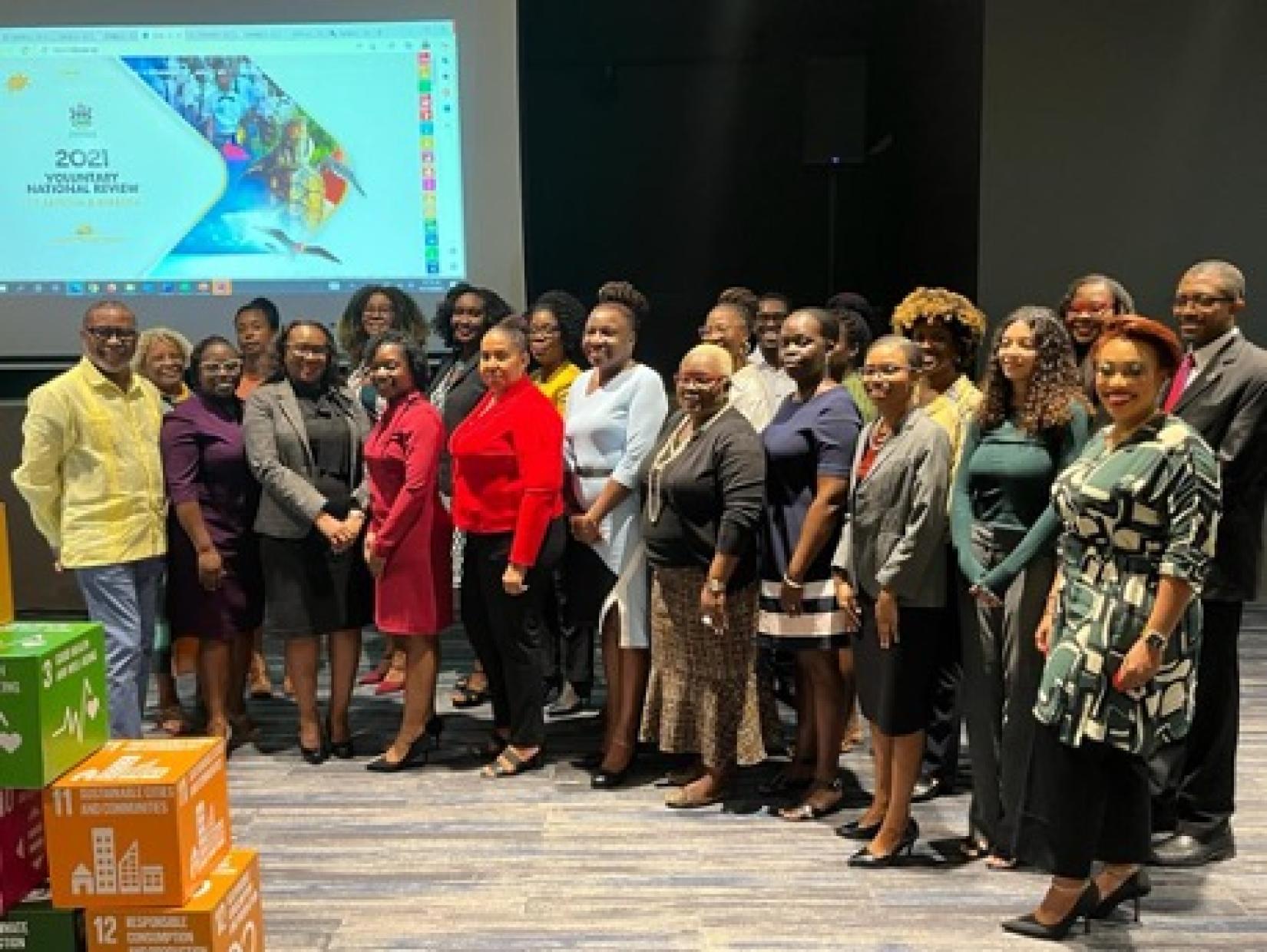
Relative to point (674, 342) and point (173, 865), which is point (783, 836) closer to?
point (173, 865)

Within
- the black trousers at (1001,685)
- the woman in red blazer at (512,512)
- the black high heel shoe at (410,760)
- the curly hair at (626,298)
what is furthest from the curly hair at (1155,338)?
the black high heel shoe at (410,760)

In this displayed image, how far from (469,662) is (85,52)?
336 centimetres

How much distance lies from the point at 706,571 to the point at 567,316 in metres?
1.32

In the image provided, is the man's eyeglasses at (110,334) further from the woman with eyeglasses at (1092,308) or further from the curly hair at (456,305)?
the woman with eyeglasses at (1092,308)

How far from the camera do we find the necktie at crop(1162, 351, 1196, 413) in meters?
3.44

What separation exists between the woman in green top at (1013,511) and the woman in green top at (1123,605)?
178mm

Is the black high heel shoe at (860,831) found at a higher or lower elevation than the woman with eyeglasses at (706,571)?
lower

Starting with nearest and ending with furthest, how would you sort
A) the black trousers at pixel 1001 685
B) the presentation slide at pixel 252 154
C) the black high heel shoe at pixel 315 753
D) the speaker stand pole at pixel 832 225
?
1. the black trousers at pixel 1001 685
2. the black high heel shoe at pixel 315 753
3. the presentation slide at pixel 252 154
4. the speaker stand pole at pixel 832 225

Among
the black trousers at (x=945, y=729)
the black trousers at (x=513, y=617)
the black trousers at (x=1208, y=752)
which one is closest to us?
the black trousers at (x=1208, y=752)

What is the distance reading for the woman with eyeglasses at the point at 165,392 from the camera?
4.62 m

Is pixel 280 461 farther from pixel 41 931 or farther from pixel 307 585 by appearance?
pixel 41 931

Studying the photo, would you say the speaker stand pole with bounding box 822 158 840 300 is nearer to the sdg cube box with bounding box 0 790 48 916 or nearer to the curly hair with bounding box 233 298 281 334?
the curly hair with bounding box 233 298 281 334

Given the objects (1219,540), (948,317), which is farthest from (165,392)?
(1219,540)

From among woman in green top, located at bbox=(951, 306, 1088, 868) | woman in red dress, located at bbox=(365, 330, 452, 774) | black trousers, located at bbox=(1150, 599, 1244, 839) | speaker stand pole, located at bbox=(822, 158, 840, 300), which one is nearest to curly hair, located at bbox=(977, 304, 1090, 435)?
woman in green top, located at bbox=(951, 306, 1088, 868)
